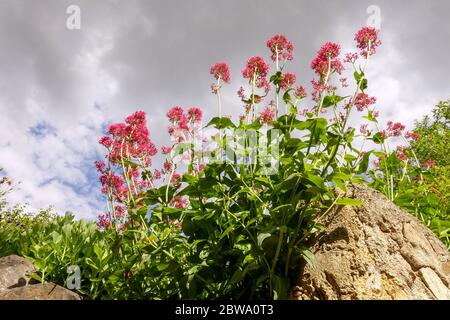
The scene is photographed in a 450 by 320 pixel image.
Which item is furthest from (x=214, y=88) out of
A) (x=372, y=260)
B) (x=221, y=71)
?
(x=372, y=260)

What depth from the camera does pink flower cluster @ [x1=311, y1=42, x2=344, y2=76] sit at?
11.3ft

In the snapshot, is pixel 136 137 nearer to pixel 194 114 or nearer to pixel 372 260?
pixel 194 114

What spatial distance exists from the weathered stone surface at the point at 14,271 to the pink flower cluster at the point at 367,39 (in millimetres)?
3634

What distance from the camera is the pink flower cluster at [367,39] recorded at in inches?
128

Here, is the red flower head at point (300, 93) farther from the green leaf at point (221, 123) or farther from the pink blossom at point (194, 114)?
the pink blossom at point (194, 114)

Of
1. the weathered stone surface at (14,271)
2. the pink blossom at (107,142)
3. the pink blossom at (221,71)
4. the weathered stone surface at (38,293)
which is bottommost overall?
the weathered stone surface at (38,293)

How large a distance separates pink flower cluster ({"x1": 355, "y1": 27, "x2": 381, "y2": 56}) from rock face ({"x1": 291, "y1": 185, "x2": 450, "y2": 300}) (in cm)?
127

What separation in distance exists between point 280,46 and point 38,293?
3.05 metres

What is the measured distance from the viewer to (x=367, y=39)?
329 centimetres

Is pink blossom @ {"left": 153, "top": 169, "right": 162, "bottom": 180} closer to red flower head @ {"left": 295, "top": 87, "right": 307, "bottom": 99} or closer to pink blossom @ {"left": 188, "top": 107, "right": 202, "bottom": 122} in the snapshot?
pink blossom @ {"left": 188, "top": 107, "right": 202, "bottom": 122}

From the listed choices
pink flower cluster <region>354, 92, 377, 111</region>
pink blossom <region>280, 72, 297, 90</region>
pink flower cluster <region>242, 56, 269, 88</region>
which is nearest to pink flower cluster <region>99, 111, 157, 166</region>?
pink flower cluster <region>242, 56, 269, 88</region>

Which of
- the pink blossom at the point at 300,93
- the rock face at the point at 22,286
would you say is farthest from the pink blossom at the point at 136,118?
the rock face at the point at 22,286
